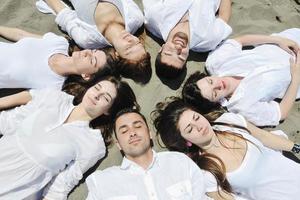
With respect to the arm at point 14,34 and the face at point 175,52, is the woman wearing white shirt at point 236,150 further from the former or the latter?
the arm at point 14,34

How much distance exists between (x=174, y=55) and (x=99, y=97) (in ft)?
3.19

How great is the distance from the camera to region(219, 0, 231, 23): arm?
18.7ft

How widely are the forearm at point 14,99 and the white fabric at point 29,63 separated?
13cm

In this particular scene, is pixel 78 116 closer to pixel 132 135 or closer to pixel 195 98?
pixel 132 135

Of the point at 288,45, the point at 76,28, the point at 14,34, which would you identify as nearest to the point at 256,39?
the point at 288,45

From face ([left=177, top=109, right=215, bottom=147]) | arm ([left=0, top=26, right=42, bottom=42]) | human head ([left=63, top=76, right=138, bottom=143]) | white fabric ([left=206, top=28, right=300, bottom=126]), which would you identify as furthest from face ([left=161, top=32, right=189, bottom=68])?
arm ([left=0, top=26, right=42, bottom=42])

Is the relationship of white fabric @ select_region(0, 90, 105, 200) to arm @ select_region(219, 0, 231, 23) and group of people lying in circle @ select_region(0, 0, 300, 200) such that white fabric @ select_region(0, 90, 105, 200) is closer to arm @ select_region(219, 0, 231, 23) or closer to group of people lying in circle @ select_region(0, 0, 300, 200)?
group of people lying in circle @ select_region(0, 0, 300, 200)

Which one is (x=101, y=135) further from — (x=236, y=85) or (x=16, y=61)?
(x=236, y=85)

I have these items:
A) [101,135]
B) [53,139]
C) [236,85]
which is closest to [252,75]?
[236,85]

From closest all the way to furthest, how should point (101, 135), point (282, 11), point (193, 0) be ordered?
point (101, 135)
point (193, 0)
point (282, 11)

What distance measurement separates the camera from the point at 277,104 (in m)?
5.37

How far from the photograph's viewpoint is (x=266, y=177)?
15.8 ft

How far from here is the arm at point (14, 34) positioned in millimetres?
5398

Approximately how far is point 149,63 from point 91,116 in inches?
36.6
